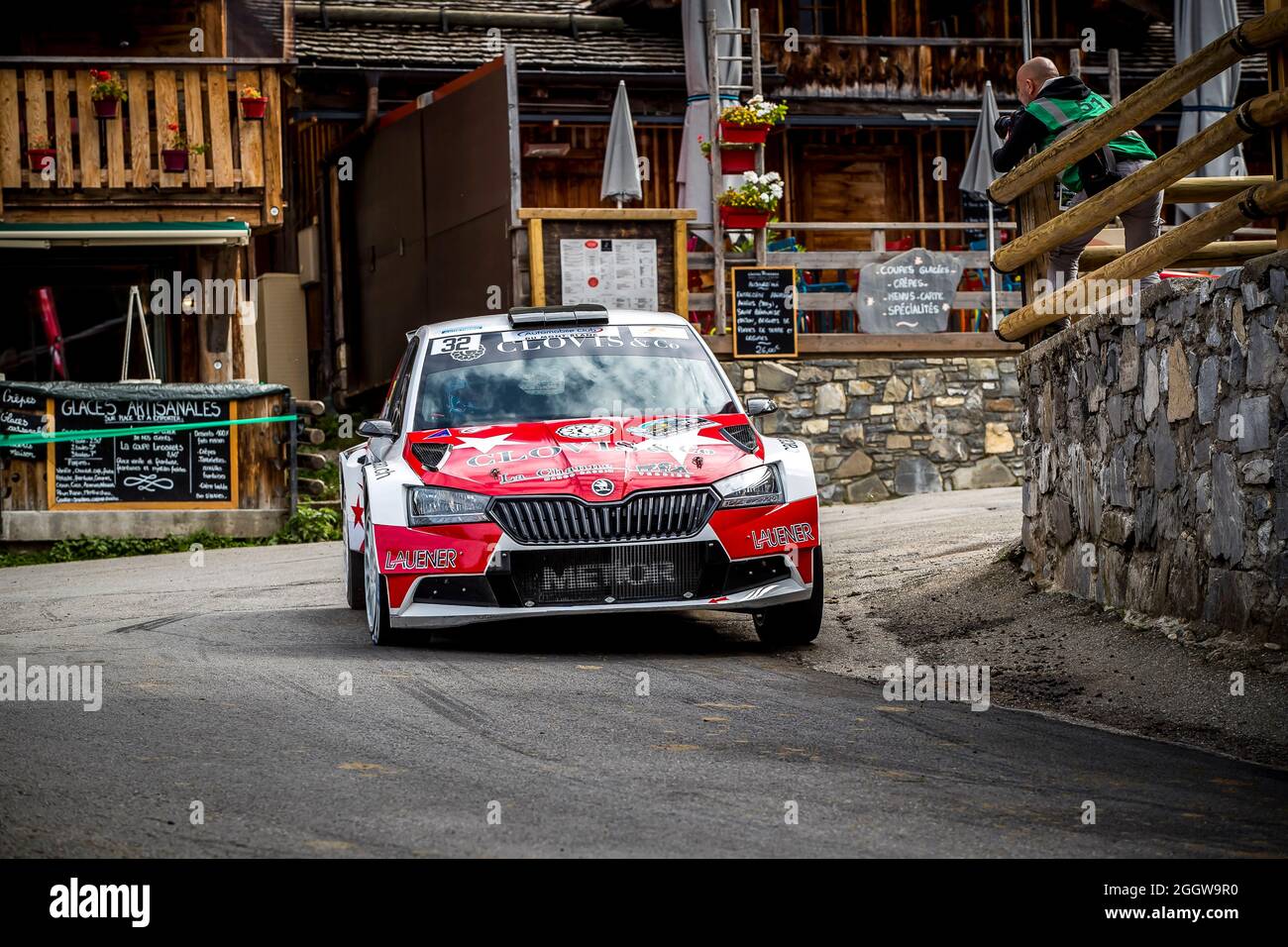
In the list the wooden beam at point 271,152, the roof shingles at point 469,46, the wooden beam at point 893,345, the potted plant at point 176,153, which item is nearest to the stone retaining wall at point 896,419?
the wooden beam at point 893,345

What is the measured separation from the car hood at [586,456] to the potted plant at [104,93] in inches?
408

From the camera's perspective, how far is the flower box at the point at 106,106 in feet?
59.5

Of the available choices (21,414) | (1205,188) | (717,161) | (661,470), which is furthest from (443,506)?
(717,161)

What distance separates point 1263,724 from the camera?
6.36 metres

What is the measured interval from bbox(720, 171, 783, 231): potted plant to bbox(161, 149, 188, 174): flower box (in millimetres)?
5456

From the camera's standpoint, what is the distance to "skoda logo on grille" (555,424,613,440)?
904 centimetres

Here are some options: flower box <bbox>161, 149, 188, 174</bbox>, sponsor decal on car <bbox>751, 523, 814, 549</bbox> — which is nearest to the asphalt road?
sponsor decal on car <bbox>751, 523, 814, 549</bbox>

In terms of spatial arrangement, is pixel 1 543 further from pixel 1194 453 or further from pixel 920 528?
pixel 1194 453

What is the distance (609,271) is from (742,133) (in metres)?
2.19

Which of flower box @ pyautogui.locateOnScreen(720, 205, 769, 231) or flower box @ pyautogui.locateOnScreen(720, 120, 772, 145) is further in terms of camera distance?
flower box @ pyautogui.locateOnScreen(720, 120, 772, 145)

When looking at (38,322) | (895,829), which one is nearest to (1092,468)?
(895,829)

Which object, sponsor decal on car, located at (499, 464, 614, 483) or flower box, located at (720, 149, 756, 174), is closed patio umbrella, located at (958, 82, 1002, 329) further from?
sponsor decal on car, located at (499, 464, 614, 483)

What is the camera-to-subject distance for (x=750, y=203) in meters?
18.5

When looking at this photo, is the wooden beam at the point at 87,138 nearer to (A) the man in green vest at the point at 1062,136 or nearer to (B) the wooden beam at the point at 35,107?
(B) the wooden beam at the point at 35,107
